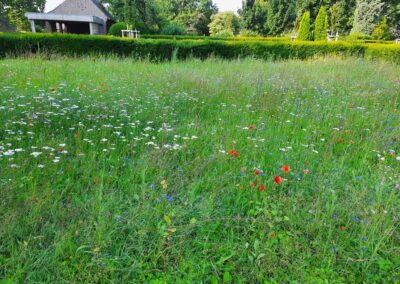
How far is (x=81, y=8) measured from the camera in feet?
96.7

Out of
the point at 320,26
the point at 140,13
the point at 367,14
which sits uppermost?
the point at 367,14

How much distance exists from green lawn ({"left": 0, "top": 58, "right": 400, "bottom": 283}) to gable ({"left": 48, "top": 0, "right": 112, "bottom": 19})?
29931 millimetres

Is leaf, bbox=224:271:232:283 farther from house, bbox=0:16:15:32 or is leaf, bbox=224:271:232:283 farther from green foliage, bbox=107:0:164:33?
house, bbox=0:16:15:32

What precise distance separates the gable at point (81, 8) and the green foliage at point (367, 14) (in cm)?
3046

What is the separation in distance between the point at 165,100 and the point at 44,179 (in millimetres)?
2673

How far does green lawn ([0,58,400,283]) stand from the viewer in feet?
5.09

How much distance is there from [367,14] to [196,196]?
3835 cm

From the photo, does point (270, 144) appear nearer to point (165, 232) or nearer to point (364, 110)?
point (165, 232)

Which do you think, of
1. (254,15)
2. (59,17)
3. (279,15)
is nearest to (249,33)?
(254,15)

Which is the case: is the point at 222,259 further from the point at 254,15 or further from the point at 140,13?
the point at 254,15

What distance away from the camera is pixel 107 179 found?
223 cm

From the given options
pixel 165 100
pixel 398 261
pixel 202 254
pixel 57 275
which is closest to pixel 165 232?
pixel 202 254

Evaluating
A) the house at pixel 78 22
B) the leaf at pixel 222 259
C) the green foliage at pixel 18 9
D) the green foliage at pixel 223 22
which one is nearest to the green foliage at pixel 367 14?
the green foliage at pixel 223 22

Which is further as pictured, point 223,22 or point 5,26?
point 223,22
